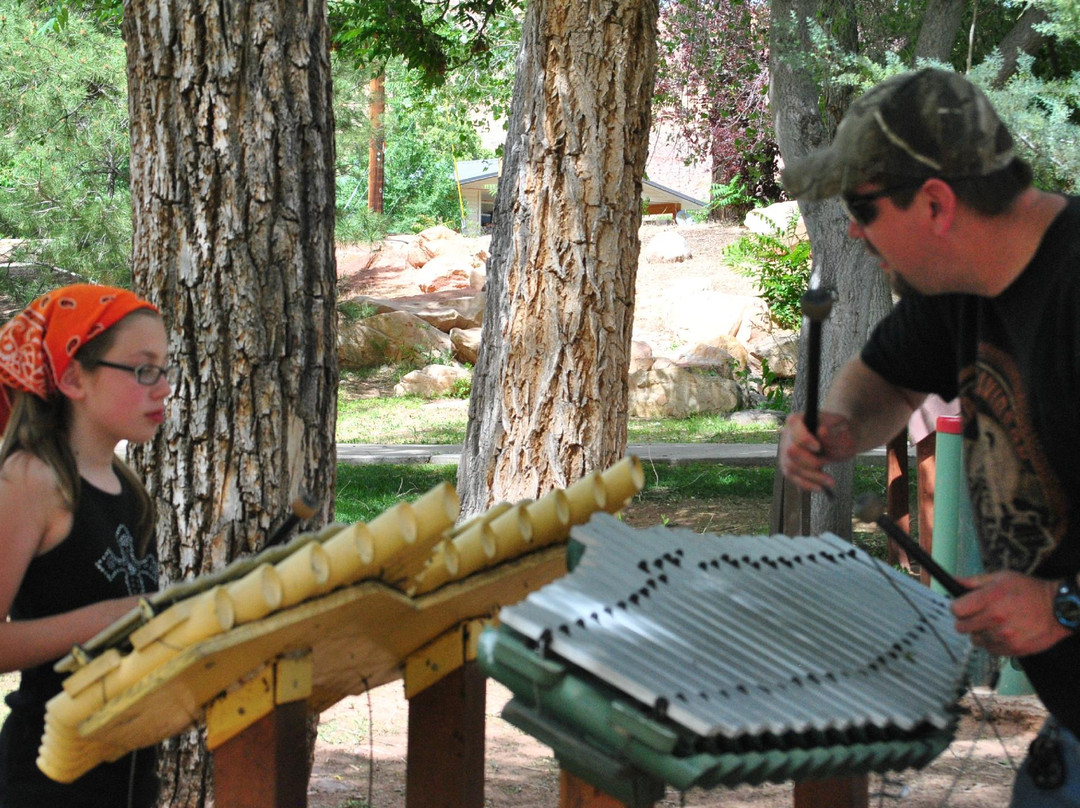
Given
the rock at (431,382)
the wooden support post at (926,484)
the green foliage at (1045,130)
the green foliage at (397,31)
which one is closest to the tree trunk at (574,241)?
the wooden support post at (926,484)

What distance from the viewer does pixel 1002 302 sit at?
6.26 feet

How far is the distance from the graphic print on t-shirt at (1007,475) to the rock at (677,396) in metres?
12.3

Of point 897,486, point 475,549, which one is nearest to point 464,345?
point 897,486

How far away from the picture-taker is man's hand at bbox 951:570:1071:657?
179 centimetres

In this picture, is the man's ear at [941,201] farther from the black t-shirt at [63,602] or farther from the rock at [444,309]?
the rock at [444,309]

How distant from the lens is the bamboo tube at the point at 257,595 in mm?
1705

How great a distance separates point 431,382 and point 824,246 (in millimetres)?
9030

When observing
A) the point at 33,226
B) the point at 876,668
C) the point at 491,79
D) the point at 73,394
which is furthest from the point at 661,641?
the point at 491,79

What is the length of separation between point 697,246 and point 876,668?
67.0 feet

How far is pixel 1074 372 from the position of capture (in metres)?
1.78

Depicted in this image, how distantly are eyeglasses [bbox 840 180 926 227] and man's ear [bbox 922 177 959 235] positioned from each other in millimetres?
16

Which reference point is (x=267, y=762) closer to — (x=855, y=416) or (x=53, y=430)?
(x=53, y=430)

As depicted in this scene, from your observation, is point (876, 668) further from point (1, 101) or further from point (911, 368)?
point (1, 101)

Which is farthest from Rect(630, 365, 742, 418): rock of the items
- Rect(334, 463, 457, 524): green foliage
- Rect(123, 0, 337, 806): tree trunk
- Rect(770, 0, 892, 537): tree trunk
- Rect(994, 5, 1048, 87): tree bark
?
Rect(123, 0, 337, 806): tree trunk
